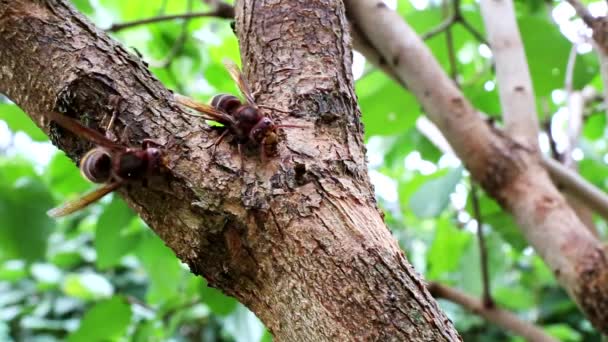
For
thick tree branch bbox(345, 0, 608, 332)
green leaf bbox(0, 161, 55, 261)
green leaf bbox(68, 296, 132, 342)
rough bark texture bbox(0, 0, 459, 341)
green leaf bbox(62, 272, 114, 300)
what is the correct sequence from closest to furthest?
rough bark texture bbox(0, 0, 459, 341) → thick tree branch bbox(345, 0, 608, 332) → green leaf bbox(0, 161, 55, 261) → green leaf bbox(68, 296, 132, 342) → green leaf bbox(62, 272, 114, 300)

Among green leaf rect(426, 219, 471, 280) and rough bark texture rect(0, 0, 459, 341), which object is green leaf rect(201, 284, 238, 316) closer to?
green leaf rect(426, 219, 471, 280)

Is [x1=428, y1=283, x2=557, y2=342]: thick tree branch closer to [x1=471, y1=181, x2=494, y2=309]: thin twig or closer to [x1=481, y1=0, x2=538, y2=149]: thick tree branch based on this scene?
[x1=471, y1=181, x2=494, y2=309]: thin twig

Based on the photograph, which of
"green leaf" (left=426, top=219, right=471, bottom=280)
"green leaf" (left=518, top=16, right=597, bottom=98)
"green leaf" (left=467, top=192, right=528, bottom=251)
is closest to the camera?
"green leaf" (left=518, top=16, right=597, bottom=98)

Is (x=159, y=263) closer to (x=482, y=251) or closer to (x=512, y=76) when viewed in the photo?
(x=482, y=251)

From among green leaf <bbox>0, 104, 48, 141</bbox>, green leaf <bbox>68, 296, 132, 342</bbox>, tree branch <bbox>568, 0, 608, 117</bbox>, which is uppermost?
green leaf <bbox>0, 104, 48, 141</bbox>

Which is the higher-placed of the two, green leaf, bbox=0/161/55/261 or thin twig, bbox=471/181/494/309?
green leaf, bbox=0/161/55/261

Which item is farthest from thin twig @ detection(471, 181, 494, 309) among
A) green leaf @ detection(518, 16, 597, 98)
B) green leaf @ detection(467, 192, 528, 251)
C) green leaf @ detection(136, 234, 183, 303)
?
green leaf @ detection(136, 234, 183, 303)

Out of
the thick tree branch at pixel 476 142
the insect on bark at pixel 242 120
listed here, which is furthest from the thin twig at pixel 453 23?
the insect on bark at pixel 242 120

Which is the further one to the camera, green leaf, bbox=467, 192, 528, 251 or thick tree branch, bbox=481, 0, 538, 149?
green leaf, bbox=467, 192, 528, 251
